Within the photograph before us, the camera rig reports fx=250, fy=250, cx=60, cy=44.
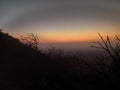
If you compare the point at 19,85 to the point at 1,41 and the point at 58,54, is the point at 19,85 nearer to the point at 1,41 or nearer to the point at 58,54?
the point at 58,54

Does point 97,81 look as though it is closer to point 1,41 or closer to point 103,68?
point 103,68

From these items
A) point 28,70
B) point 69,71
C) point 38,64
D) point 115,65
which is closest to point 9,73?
point 28,70

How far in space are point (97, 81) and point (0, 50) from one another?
1468 centimetres

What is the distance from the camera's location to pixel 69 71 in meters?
26.6

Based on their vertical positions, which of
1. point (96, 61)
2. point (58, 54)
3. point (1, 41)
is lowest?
point (96, 61)

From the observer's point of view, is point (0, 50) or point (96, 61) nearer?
point (96, 61)

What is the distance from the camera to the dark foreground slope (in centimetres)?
2052

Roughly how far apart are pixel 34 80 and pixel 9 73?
10.1 feet

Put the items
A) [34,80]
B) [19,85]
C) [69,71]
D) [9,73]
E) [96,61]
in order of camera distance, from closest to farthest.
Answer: [96,61] → [19,85] → [34,80] → [9,73] → [69,71]

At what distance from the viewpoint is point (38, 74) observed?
24531 millimetres

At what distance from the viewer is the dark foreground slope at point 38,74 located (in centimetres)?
2052

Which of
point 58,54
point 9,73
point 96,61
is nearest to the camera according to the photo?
point 96,61

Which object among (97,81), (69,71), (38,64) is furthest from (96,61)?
(38,64)

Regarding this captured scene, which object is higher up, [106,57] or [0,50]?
[0,50]
